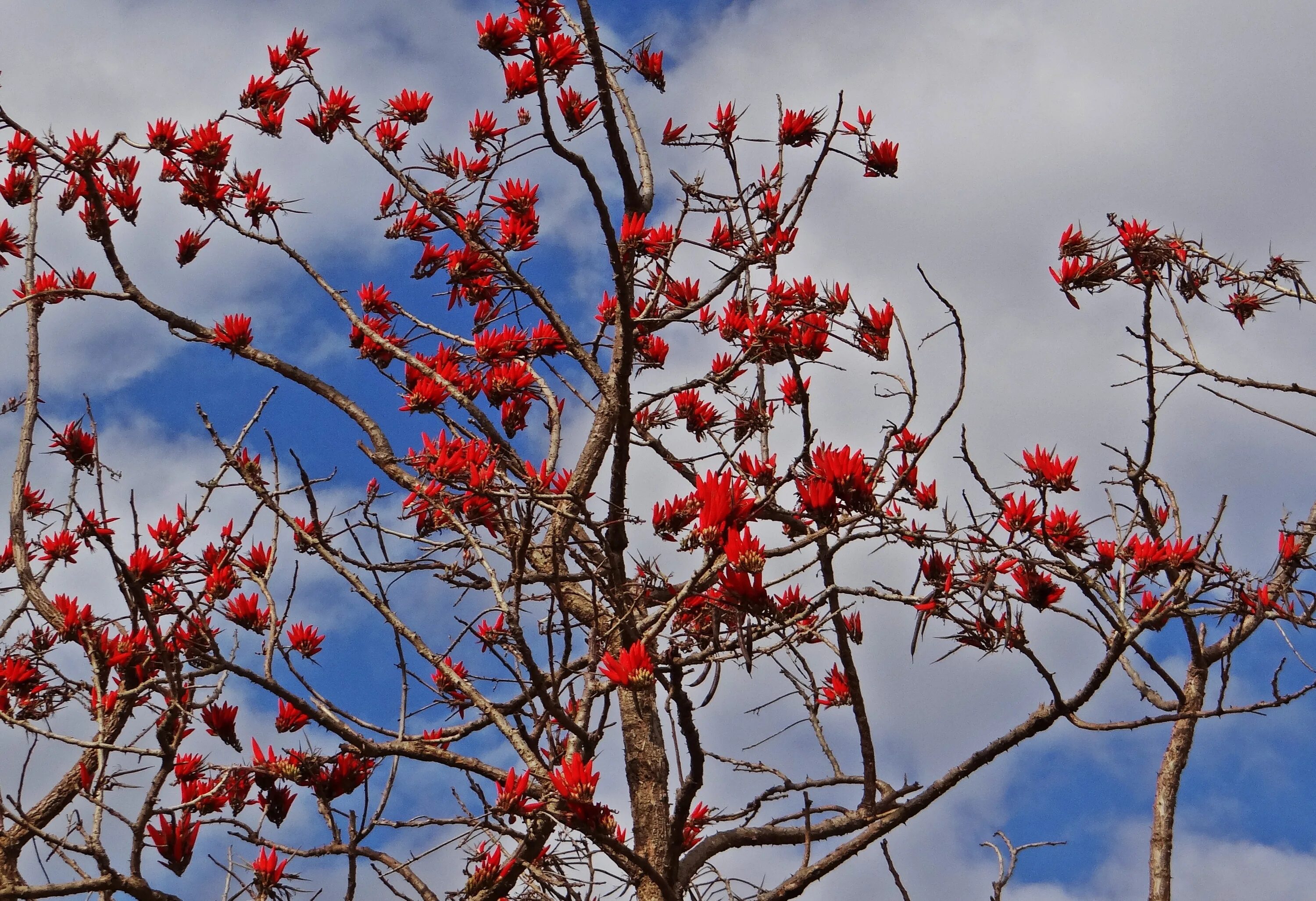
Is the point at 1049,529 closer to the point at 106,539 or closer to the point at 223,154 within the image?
the point at 106,539

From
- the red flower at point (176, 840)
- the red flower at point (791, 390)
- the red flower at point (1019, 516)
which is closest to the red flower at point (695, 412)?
the red flower at point (791, 390)

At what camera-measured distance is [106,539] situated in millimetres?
3045

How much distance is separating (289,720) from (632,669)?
1.85 metres

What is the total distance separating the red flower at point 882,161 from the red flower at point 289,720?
11.2ft

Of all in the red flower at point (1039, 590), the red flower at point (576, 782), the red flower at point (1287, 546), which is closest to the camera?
the red flower at point (576, 782)

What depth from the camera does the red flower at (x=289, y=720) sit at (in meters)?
4.18

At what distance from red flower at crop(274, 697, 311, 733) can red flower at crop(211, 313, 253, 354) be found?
1.85 m

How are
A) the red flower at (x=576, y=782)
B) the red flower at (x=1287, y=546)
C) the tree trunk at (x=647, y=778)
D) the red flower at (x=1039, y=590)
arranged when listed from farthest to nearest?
1. the red flower at (x=1287, y=546)
2. the tree trunk at (x=647, y=778)
3. the red flower at (x=1039, y=590)
4. the red flower at (x=576, y=782)

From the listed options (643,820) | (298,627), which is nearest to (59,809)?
(298,627)

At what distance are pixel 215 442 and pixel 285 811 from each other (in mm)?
1340

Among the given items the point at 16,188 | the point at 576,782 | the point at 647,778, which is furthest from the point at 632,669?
the point at 16,188

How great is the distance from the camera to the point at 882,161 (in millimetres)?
5004

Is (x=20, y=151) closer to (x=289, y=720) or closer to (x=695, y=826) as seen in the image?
(x=289, y=720)

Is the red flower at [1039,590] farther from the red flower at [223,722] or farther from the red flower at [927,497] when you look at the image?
the red flower at [223,722]
